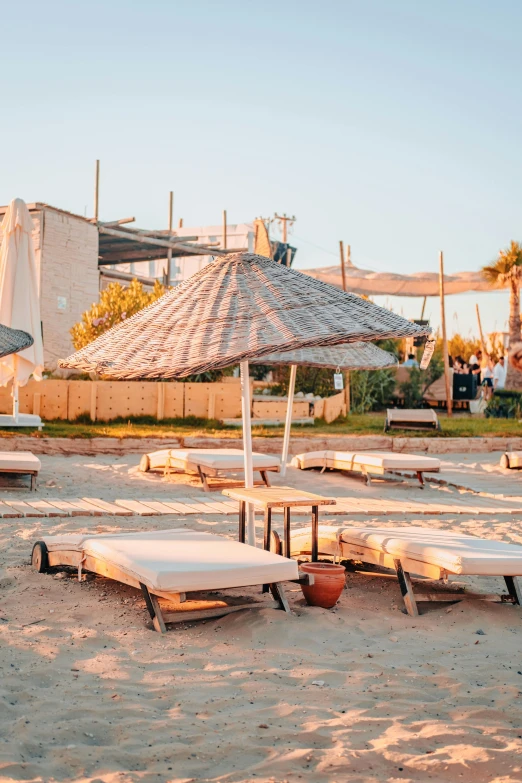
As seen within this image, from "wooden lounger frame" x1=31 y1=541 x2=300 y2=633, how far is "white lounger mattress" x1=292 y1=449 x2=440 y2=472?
5.72 m

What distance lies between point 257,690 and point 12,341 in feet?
15.6

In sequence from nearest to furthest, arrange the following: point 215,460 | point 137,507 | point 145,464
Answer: point 137,507 < point 215,460 < point 145,464

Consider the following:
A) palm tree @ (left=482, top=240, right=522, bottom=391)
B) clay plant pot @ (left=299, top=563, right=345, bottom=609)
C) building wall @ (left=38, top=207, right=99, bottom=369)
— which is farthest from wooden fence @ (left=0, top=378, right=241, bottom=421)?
palm tree @ (left=482, top=240, right=522, bottom=391)

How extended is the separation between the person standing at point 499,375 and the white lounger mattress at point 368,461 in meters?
12.6

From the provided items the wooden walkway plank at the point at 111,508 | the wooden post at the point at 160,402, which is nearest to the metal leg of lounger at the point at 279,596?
the wooden walkway plank at the point at 111,508

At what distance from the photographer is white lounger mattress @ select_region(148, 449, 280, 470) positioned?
→ 9953 mm

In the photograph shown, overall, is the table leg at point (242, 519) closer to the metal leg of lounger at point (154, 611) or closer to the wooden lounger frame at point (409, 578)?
the wooden lounger frame at point (409, 578)

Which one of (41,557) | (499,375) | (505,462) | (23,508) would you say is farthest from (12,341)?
(499,375)

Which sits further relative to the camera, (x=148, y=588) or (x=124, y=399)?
(x=124, y=399)

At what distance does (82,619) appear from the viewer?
4.70 m

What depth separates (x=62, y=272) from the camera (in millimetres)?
20516

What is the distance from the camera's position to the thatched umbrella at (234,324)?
4855 mm

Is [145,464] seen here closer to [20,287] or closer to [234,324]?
[20,287]

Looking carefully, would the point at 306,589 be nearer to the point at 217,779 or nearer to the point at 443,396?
the point at 217,779
